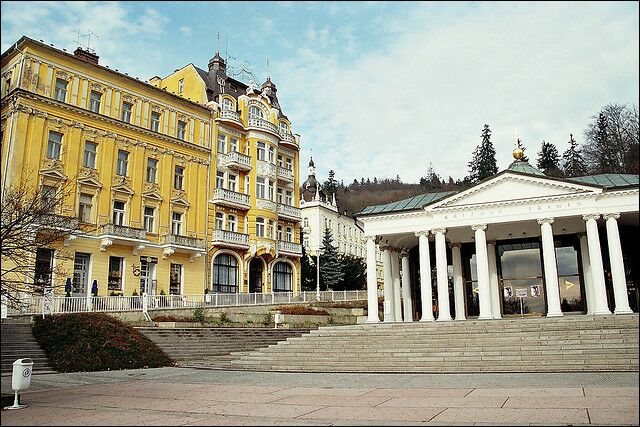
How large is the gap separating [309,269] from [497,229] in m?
28.9

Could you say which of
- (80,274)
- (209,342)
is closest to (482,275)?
(209,342)

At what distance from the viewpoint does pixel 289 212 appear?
4975 centimetres

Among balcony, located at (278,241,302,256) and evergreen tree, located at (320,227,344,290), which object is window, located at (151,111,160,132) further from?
evergreen tree, located at (320,227,344,290)

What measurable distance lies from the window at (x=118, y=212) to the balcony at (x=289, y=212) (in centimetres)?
1486

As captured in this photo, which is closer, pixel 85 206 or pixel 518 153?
pixel 518 153

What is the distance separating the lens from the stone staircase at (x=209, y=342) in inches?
922

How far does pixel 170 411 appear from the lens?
10.5m

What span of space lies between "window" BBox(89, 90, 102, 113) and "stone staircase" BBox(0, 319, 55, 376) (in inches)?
718

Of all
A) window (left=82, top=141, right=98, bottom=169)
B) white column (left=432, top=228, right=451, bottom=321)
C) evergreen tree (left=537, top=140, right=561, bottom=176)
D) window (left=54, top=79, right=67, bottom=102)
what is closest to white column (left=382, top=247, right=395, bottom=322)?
white column (left=432, top=228, right=451, bottom=321)

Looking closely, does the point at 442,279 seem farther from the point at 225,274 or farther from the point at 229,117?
the point at 229,117

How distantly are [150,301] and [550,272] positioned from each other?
75.2ft

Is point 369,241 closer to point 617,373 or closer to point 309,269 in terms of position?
point 617,373

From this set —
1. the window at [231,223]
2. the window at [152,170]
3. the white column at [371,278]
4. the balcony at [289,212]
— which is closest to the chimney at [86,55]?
the window at [152,170]

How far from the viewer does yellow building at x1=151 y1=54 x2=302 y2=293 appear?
43.9m
